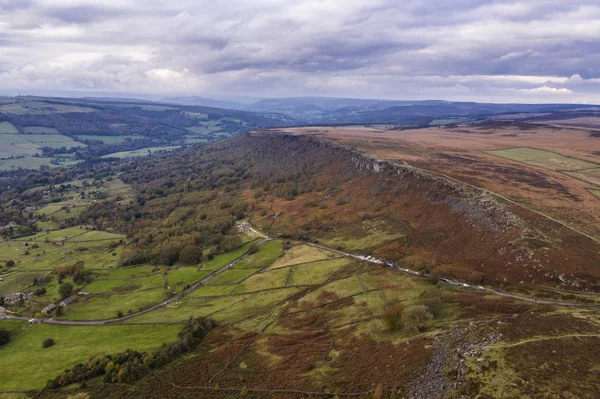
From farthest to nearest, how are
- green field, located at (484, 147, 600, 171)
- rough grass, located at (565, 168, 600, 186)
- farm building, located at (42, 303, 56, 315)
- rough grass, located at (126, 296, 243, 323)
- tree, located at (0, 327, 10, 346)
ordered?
green field, located at (484, 147, 600, 171)
rough grass, located at (565, 168, 600, 186)
farm building, located at (42, 303, 56, 315)
rough grass, located at (126, 296, 243, 323)
tree, located at (0, 327, 10, 346)

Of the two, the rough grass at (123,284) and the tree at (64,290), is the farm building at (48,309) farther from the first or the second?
the rough grass at (123,284)

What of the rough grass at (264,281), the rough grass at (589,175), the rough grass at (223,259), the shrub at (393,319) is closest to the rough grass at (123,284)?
the rough grass at (223,259)

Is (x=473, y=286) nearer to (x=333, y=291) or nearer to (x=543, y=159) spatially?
(x=333, y=291)

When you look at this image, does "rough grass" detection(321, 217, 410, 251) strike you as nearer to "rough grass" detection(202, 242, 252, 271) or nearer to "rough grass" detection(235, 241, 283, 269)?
"rough grass" detection(235, 241, 283, 269)

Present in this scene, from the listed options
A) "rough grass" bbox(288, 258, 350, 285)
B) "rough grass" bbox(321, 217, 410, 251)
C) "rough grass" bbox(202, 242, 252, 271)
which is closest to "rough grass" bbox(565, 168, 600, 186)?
"rough grass" bbox(321, 217, 410, 251)

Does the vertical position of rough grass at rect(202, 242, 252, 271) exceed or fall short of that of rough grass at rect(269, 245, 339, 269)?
it falls short

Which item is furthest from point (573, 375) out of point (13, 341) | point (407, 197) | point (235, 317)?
point (13, 341)
